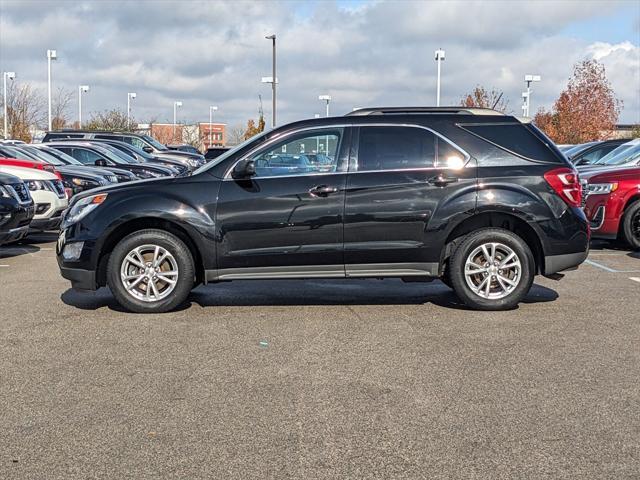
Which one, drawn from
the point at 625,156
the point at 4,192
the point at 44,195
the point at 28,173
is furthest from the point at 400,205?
the point at 625,156

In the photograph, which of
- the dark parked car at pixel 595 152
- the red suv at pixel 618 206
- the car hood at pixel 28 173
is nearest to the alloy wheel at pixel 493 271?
the red suv at pixel 618 206

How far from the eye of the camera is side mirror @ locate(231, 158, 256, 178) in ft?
24.7

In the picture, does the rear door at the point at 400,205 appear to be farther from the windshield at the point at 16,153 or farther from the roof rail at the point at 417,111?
the windshield at the point at 16,153

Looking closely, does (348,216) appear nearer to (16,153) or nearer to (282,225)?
(282,225)

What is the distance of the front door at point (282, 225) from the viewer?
7547mm

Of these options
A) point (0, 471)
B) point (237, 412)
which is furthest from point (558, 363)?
point (0, 471)

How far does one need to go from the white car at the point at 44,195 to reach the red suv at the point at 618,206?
28.1 feet

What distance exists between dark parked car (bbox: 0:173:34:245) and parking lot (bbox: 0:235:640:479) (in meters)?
3.00

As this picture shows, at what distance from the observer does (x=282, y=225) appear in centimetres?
754

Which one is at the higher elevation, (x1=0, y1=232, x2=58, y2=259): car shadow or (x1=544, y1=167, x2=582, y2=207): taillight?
(x1=544, y1=167, x2=582, y2=207): taillight

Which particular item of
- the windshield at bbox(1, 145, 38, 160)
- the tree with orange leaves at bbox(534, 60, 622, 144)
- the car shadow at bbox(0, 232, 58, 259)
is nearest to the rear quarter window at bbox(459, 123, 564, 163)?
the car shadow at bbox(0, 232, 58, 259)

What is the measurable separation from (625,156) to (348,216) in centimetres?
900

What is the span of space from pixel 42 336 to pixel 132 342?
802 mm

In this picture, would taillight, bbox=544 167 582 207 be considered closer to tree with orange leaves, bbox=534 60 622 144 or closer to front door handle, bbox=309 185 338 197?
front door handle, bbox=309 185 338 197
